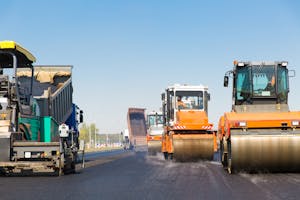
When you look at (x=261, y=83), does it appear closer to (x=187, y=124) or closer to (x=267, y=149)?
(x=267, y=149)

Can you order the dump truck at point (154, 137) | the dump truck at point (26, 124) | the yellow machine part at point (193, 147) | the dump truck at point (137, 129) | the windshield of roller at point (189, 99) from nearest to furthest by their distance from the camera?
the dump truck at point (26, 124) < the yellow machine part at point (193, 147) < the windshield of roller at point (189, 99) < the dump truck at point (154, 137) < the dump truck at point (137, 129)

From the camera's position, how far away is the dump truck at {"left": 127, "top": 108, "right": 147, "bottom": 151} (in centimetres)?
5395

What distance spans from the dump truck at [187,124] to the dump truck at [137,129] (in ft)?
92.5

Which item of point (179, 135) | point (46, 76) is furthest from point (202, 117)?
point (46, 76)

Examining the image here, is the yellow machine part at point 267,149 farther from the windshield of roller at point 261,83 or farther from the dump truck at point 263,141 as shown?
the windshield of roller at point 261,83

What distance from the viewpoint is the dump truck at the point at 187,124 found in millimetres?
21422

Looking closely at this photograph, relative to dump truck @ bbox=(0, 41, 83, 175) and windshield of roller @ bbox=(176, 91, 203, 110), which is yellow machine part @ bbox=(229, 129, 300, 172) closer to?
dump truck @ bbox=(0, 41, 83, 175)

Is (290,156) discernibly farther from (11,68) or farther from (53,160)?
(11,68)

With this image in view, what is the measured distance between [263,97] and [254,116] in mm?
1706

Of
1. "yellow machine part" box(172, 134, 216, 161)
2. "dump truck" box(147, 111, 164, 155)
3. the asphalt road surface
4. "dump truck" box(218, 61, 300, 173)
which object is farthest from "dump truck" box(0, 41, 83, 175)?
"dump truck" box(147, 111, 164, 155)

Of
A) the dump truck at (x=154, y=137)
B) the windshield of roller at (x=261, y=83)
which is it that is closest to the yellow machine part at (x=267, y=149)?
the windshield of roller at (x=261, y=83)

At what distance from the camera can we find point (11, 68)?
15.1 m

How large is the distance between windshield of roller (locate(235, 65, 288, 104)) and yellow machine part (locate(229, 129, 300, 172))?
220 cm

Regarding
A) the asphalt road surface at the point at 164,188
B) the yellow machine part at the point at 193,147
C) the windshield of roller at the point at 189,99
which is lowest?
the asphalt road surface at the point at 164,188
